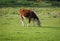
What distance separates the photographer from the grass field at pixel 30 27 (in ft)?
11.0

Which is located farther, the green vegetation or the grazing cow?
the grazing cow

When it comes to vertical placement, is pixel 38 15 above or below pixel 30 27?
above

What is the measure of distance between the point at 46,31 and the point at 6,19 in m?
0.58

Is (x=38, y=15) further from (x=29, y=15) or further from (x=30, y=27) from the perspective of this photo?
(x=29, y=15)

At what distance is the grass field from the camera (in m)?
3.35

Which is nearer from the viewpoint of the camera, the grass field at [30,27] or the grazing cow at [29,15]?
the grass field at [30,27]

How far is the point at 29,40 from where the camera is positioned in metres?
3.27

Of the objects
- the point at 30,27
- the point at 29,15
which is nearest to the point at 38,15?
the point at 30,27

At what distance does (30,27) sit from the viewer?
3.73m

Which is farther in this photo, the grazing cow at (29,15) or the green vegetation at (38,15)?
the grazing cow at (29,15)

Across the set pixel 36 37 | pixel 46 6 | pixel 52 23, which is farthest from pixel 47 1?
pixel 36 37

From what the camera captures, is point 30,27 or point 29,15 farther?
point 29,15

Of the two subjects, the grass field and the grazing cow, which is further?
the grazing cow

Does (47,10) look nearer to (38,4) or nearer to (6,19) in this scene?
(38,4)
